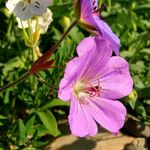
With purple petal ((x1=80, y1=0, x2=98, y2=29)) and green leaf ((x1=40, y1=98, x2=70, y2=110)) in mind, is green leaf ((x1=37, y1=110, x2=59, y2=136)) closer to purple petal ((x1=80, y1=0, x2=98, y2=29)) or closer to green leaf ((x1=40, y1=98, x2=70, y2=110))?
green leaf ((x1=40, y1=98, x2=70, y2=110))

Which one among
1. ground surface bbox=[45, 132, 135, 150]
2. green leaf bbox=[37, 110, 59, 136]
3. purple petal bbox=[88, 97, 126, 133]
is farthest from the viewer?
ground surface bbox=[45, 132, 135, 150]

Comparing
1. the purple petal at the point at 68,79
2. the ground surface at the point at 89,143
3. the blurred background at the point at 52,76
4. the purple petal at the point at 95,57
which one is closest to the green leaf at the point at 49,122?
the blurred background at the point at 52,76

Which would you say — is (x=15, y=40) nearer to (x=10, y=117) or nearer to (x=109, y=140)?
(x=10, y=117)

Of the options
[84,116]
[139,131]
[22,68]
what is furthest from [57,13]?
[84,116]

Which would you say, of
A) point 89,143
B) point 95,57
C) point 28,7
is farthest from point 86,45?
point 89,143

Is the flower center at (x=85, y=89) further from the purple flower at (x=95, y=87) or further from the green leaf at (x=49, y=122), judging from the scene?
the green leaf at (x=49, y=122)

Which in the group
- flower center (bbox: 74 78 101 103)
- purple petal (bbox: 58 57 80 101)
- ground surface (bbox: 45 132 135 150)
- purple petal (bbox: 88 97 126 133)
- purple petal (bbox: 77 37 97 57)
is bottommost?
ground surface (bbox: 45 132 135 150)

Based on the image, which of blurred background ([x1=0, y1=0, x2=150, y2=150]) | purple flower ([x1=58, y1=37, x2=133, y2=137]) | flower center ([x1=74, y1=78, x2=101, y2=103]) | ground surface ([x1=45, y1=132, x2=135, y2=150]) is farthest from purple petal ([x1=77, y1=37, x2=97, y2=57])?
ground surface ([x1=45, y1=132, x2=135, y2=150])
